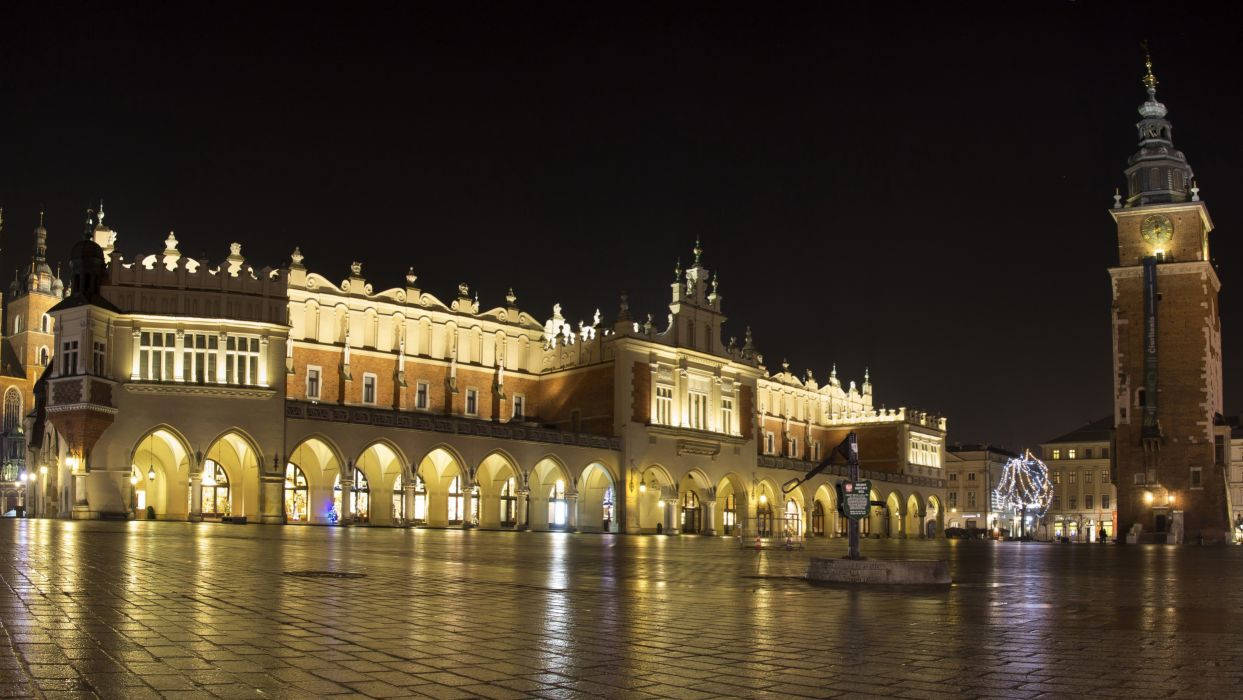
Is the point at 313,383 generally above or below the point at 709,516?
above

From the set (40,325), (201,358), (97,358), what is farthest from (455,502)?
(40,325)

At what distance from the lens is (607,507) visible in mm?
59812

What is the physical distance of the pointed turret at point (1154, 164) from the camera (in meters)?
71.2

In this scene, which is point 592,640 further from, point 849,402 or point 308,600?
point 849,402

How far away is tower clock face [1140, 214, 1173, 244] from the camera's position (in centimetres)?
6950

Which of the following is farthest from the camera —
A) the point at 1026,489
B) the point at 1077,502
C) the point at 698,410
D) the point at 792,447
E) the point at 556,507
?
the point at 1077,502

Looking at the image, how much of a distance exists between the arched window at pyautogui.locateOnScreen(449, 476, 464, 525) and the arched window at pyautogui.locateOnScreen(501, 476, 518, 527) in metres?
2.42

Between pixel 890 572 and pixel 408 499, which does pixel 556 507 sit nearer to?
pixel 408 499

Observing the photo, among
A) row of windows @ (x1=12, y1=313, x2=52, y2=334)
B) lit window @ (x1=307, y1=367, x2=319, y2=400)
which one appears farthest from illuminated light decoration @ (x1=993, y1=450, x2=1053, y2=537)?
row of windows @ (x1=12, y1=313, x2=52, y2=334)

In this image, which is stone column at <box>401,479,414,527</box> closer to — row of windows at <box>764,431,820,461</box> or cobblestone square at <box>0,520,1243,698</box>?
cobblestone square at <box>0,520,1243,698</box>

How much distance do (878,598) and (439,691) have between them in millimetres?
7661

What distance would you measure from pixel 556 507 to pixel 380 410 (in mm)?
13873

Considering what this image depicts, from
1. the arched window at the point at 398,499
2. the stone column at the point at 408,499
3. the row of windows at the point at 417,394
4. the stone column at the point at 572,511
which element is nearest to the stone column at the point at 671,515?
the stone column at the point at 572,511

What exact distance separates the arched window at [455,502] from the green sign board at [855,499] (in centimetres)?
3891
